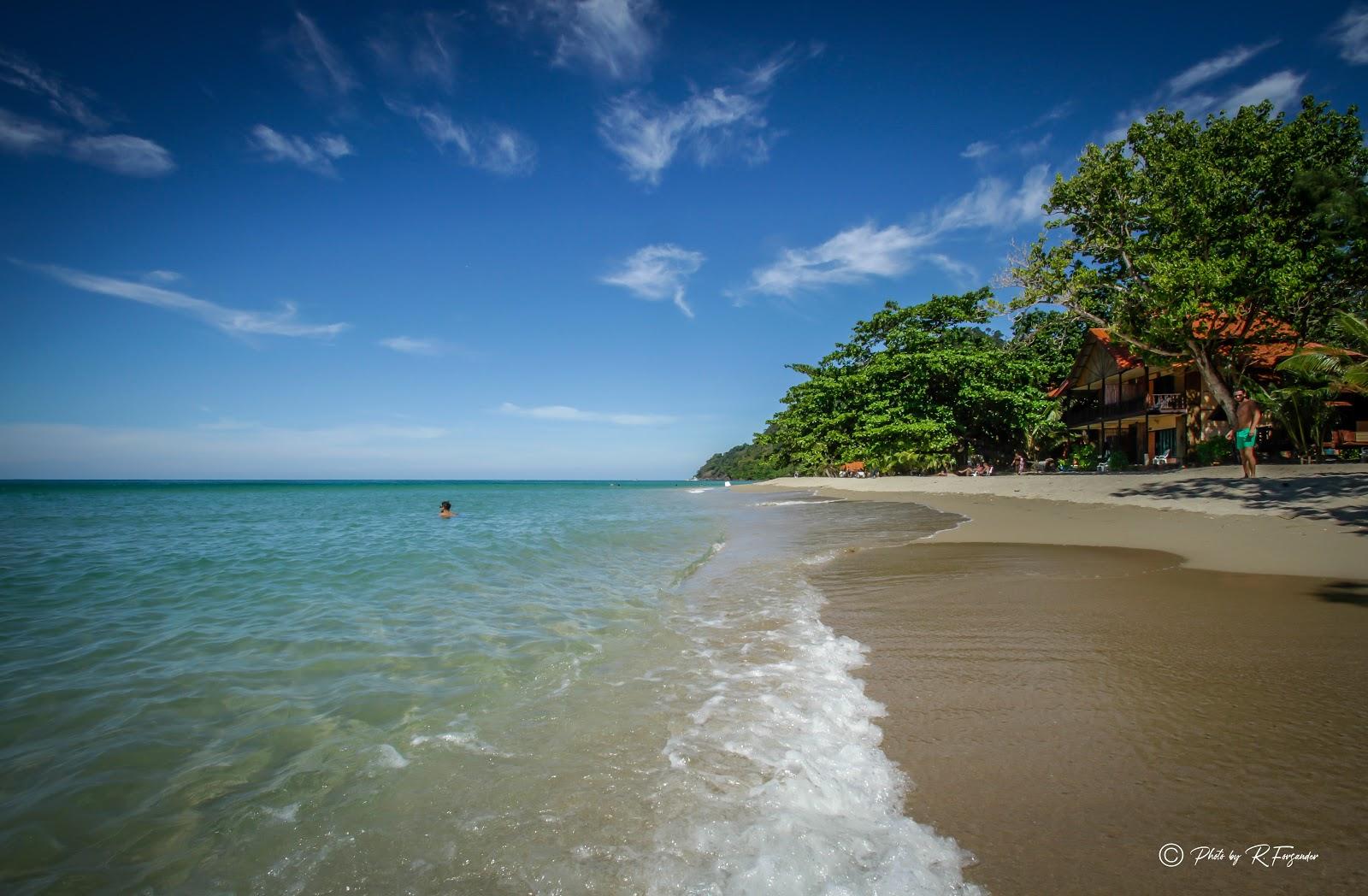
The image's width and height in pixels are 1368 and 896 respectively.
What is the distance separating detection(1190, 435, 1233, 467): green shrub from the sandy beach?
1569cm

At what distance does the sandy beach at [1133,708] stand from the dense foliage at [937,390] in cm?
2215

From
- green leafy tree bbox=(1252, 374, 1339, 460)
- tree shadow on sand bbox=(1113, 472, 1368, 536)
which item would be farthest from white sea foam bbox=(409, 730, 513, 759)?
green leafy tree bbox=(1252, 374, 1339, 460)

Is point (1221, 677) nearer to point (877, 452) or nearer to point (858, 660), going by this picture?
point (858, 660)

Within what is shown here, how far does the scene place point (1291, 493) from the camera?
11.1 metres

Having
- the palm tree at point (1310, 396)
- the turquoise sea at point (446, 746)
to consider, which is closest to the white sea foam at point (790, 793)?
the turquoise sea at point (446, 746)

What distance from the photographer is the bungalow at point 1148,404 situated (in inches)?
875

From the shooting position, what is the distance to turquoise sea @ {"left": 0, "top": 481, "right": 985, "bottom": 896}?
214cm

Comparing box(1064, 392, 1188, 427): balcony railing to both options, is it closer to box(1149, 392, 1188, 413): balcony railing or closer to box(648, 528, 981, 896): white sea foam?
box(1149, 392, 1188, 413): balcony railing

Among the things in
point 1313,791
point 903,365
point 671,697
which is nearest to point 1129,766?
point 1313,791

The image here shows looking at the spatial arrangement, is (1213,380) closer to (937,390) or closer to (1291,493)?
(1291,493)

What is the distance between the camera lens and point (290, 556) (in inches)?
424

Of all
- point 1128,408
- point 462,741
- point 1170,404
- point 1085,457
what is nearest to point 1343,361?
point 1170,404

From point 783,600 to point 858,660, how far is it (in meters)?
2.19

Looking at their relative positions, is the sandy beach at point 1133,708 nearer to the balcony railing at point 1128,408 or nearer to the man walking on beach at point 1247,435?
the man walking on beach at point 1247,435
